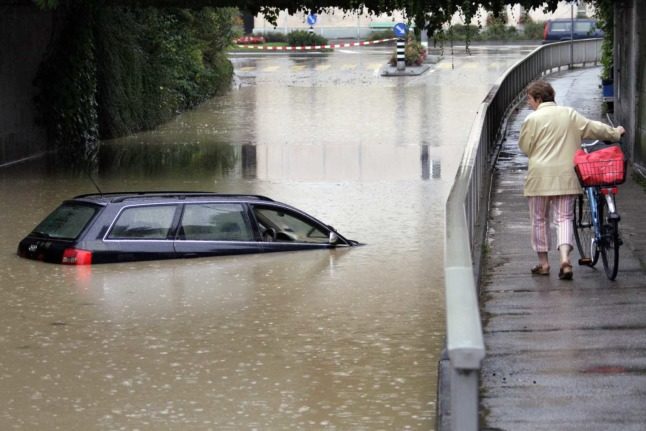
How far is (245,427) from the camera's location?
10008 mm

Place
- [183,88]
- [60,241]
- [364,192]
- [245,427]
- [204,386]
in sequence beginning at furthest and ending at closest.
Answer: [183,88] < [364,192] < [60,241] < [204,386] < [245,427]

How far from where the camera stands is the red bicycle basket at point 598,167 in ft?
38.9

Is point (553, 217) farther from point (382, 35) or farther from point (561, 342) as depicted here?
point (382, 35)

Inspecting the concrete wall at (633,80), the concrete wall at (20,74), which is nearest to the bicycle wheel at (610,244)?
the concrete wall at (633,80)

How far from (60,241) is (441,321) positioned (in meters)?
5.59

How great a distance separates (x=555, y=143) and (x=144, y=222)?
289 inches

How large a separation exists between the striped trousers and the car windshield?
705 centimetres

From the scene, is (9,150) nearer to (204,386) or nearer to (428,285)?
(428,285)

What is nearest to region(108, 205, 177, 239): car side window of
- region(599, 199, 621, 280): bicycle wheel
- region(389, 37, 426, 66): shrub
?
region(599, 199, 621, 280): bicycle wheel

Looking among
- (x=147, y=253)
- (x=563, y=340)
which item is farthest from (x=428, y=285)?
(x=563, y=340)

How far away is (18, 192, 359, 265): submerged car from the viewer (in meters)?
17.7

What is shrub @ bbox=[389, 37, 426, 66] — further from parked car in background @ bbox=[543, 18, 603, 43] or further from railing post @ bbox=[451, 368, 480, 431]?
railing post @ bbox=[451, 368, 480, 431]

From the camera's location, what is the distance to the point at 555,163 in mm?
12070

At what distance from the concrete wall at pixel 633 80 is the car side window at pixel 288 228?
197 inches
